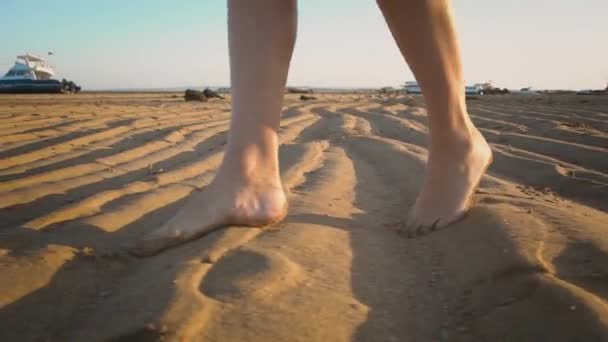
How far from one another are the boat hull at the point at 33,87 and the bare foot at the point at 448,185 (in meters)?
18.1

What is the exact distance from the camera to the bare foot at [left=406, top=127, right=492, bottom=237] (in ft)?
4.24

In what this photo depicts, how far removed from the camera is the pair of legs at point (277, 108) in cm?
129

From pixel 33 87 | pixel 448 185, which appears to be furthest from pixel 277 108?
pixel 33 87

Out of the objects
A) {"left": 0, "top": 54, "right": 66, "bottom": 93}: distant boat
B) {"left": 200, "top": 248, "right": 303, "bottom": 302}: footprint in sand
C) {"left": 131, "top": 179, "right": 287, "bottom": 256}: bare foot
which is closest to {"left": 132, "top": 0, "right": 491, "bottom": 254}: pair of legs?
{"left": 131, "top": 179, "right": 287, "bottom": 256}: bare foot

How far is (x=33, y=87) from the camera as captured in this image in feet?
57.7

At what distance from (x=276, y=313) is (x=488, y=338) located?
12.5 inches

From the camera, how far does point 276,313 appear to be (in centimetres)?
80

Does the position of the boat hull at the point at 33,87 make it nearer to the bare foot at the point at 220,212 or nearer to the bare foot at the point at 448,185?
the bare foot at the point at 220,212

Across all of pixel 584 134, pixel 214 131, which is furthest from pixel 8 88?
pixel 584 134

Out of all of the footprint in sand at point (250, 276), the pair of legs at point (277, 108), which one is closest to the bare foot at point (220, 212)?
the pair of legs at point (277, 108)

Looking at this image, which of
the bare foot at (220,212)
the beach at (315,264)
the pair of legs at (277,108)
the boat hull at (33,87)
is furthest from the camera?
the boat hull at (33,87)

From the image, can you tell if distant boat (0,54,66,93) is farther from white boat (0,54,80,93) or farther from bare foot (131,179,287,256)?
bare foot (131,179,287,256)

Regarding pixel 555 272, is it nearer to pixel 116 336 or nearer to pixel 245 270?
pixel 245 270

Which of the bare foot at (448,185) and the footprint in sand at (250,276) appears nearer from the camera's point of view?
the footprint in sand at (250,276)
